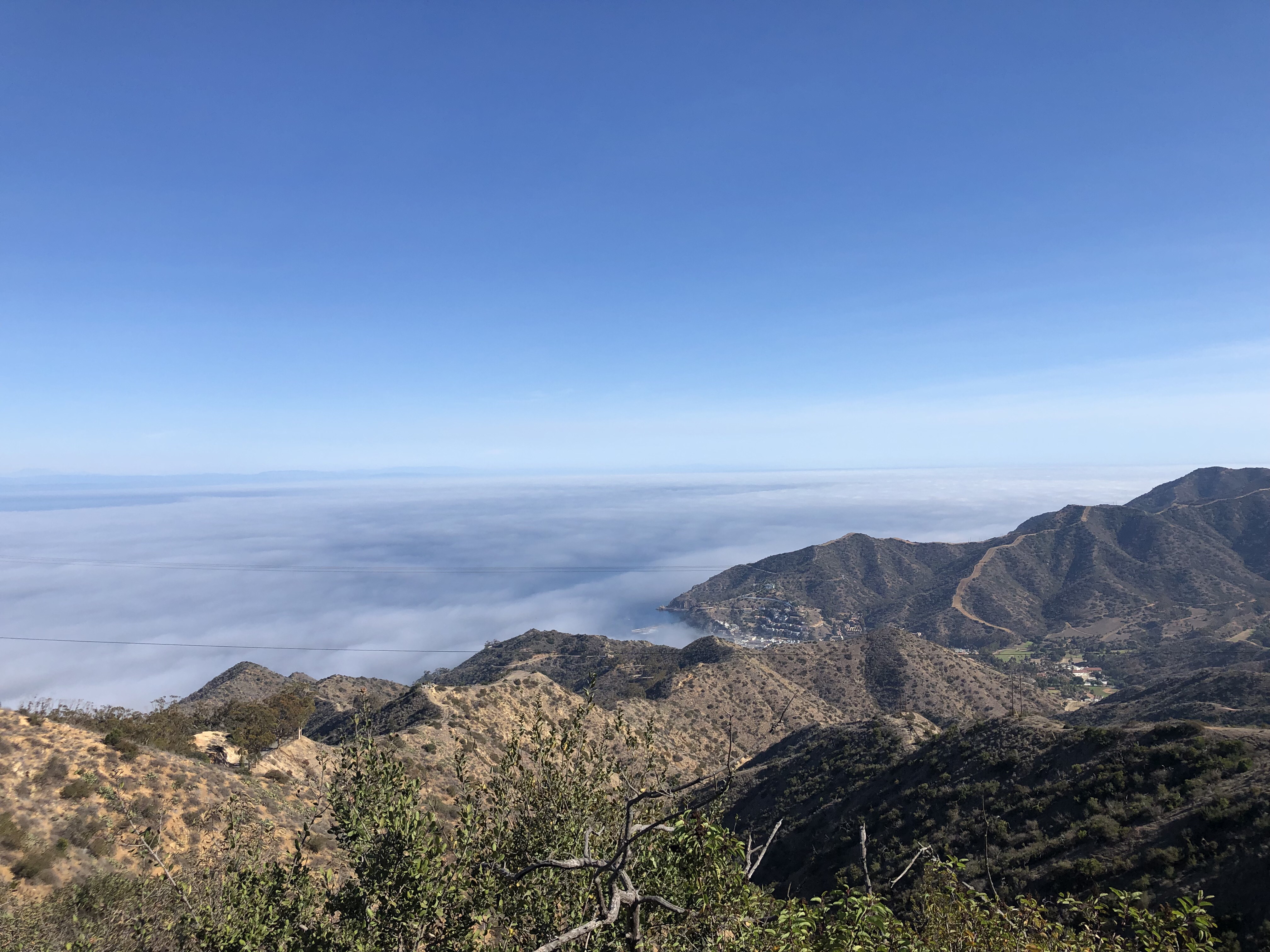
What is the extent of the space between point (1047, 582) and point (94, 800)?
189171 millimetres

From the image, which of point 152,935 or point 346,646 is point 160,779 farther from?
point 346,646

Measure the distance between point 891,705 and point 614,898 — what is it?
84728 millimetres

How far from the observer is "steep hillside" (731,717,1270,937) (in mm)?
21125

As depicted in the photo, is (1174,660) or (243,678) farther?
(1174,660)

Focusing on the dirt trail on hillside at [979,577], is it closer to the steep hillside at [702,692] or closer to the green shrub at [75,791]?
the steep hillside at [702,692]

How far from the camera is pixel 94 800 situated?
20.6 meters

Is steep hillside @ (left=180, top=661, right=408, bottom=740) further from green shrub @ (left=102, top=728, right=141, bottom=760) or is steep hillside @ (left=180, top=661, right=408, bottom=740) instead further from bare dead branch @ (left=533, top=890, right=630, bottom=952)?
bare dead branch @ (left=533, top=890, right=630, bottom=952)

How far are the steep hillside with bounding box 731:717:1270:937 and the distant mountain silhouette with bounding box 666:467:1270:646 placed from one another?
333 feet

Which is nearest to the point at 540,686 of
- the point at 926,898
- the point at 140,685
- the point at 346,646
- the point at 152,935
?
the point at 152,935

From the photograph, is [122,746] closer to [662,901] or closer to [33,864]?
[33,864]

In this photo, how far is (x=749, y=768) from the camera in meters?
52.5

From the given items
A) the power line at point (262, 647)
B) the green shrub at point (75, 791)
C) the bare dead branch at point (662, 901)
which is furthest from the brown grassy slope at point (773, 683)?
the power line at point (262, 647)

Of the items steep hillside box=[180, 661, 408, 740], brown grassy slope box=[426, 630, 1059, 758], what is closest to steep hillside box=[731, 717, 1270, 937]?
brown grassy slope box=[426, 630, 1059, 758]

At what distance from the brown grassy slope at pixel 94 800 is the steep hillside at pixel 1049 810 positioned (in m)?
21.2
